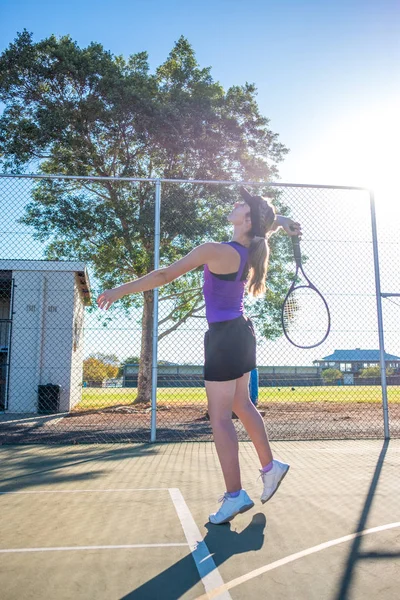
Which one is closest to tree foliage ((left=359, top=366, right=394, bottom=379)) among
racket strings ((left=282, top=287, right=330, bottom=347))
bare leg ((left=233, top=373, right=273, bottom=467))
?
racket strings ((left=282, top=287, right=330, bottom=347))

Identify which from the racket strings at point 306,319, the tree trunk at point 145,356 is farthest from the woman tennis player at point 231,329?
the tree trunk at point 145,356

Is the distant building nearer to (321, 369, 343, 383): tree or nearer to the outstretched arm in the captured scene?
(321, 369, 343, 383): tree

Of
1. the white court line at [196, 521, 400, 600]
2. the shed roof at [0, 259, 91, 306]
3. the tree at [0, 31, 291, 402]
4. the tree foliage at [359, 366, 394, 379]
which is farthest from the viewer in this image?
the tree at [0, 31, 291, 402]

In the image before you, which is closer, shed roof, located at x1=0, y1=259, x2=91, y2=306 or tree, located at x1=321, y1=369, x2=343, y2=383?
tree, located at x1=321, y1=369, x2=343, y2=383

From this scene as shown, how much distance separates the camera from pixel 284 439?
7.32m

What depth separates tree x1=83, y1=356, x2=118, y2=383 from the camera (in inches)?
445

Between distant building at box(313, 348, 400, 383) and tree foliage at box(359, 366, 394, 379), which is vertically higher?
distant building at box(313, 348, 400, 383)

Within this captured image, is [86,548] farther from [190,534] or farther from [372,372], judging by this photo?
[372,372]

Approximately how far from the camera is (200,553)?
2.52 meters

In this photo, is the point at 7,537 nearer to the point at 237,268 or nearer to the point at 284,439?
the point at 237,268

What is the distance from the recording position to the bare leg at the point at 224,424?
10.3 ft

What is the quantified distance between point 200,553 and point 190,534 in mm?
339

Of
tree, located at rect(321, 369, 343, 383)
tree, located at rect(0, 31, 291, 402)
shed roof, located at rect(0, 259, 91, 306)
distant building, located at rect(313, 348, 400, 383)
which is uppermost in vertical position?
tree, located at rect(0, 31, 291, 402)

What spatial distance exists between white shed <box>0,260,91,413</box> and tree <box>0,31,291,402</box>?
0.96 meters
